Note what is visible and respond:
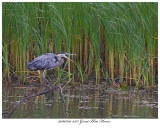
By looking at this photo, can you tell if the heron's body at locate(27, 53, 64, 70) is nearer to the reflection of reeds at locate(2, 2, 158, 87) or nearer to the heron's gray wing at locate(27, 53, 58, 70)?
the heron's gray wing at locate(27, 53, 58, 70)

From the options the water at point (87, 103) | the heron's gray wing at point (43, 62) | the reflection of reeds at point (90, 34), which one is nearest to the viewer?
the water at point (87, 103)

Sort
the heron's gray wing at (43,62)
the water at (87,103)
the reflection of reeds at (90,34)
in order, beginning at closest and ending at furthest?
the water at (87,103), the heron's gray wing at (43,62), the reflection of reeds at (90,34)

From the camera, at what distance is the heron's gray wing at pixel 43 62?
6084mm

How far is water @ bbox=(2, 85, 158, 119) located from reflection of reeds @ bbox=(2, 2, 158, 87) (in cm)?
36

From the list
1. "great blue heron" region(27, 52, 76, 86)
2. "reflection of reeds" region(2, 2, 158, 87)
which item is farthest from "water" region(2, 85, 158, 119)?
"great blue heron" region(27, 52, 76, 86)

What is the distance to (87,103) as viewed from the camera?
5.65 meters

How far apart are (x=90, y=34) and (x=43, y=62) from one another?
140 cm

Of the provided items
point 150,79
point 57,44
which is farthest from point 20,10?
point 150,79

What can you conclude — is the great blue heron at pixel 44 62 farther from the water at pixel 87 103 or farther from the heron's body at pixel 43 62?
the water at pixel 87 103

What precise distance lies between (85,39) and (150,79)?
1.56 meters

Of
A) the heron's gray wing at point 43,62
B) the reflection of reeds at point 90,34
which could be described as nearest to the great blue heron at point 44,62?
the heron's gray wing at point 43,62

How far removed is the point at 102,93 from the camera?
651 centimetres

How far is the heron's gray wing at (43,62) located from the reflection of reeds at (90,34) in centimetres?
52

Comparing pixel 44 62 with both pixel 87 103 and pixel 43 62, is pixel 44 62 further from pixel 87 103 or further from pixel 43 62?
pixel 87 103
